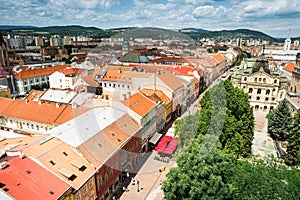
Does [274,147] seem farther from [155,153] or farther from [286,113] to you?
[155,153]

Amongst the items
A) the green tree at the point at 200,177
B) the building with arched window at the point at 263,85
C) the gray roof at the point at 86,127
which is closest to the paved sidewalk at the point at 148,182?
the green tree at the point at 200,177

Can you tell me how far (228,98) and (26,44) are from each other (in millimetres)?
110848

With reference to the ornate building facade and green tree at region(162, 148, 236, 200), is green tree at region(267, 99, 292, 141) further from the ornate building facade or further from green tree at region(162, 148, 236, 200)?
the ornate building facade

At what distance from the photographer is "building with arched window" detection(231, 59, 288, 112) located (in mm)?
29969

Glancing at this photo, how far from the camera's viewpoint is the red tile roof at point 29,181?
939cm

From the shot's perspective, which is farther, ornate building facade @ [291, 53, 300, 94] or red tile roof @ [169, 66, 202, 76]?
ornate building facade @ [291, 53, 300, 94]

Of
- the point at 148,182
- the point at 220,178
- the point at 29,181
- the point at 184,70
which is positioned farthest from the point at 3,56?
the point at 220,178

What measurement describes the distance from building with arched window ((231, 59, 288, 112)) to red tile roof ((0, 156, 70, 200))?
28.6 metres

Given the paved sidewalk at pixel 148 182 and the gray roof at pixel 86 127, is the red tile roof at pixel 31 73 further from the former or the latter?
the paved sidewalk at pixel 148 182

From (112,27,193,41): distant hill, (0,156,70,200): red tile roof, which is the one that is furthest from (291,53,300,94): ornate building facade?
(0,156,70,200): red tile roof

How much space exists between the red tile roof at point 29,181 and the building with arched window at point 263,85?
28.6m

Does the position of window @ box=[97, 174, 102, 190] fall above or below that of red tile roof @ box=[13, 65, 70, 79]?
below

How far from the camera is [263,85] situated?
30453 mm

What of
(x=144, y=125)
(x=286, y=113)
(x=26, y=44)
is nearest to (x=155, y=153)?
(x=144, y=125)
